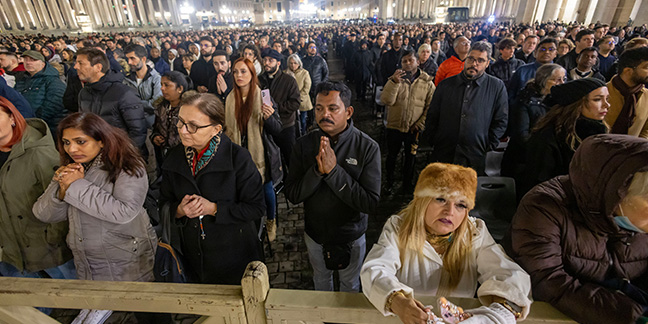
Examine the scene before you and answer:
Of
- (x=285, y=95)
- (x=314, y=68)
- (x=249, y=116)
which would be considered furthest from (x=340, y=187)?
(x=314, y=68)

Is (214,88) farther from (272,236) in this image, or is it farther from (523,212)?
(523,212)

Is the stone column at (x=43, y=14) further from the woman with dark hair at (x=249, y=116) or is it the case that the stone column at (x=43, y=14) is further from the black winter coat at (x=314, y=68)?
the woman with dark hair at (x=249, y=116)

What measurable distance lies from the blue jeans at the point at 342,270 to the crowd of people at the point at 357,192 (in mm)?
13

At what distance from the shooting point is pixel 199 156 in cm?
233

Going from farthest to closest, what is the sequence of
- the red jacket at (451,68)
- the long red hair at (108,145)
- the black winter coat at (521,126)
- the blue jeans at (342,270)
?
the red jacket at (451,68) → the black winter coat at (521,126) → the blue jeans at (342,270) → the long red hair at (108,145)

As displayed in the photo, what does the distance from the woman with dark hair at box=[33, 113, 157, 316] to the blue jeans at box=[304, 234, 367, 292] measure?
143cm

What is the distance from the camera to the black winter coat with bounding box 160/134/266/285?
2.29m

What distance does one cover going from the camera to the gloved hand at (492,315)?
1.24 meters

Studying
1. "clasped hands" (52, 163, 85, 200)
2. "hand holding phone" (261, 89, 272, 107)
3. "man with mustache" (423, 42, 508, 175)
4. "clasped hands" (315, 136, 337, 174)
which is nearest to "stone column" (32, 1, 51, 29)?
"hand holding phone" (261, 89, 272, 107)

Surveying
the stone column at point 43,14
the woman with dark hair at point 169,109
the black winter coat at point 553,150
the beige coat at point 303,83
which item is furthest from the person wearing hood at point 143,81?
the stone column at point 43,14

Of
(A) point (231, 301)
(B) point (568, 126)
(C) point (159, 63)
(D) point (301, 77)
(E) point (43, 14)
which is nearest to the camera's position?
(A) point (231, 301)

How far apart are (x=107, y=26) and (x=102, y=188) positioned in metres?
64.6

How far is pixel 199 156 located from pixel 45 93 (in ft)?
15.5

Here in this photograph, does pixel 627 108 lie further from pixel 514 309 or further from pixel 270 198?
pixel 270 198
